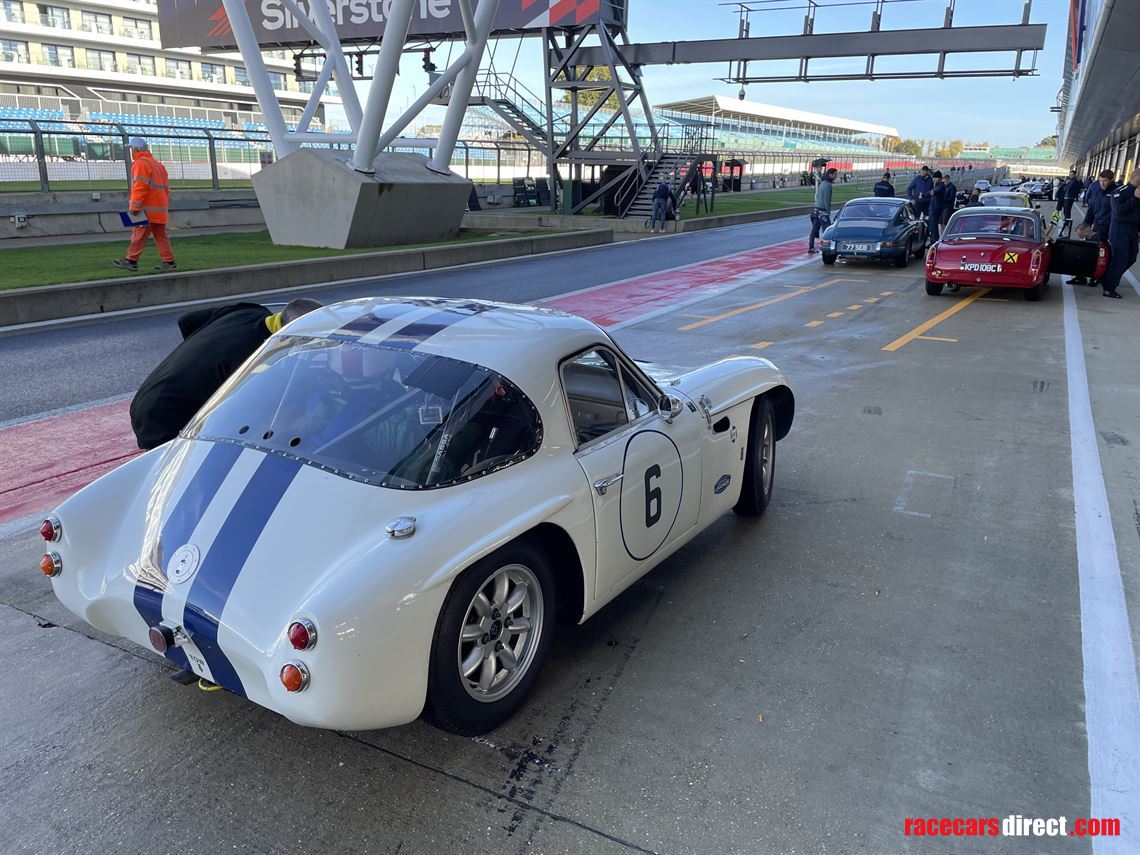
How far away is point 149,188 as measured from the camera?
1291 centimetres

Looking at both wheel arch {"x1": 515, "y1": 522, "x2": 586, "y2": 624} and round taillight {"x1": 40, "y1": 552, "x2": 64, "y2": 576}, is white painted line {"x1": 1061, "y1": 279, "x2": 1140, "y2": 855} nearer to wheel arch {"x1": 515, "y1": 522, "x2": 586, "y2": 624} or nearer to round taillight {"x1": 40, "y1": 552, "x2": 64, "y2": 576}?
wheel arch {"x1": 515, "y1": 522, "x2": 586, "y2": 624}

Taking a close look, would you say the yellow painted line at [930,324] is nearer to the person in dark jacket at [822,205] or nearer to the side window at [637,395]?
the person in dark jacket at [822,205]

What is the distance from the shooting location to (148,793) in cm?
286

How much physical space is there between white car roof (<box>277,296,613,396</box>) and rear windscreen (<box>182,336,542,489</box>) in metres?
0.07

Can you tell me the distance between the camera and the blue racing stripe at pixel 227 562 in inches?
110

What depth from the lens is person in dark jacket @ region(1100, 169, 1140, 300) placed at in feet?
44.5

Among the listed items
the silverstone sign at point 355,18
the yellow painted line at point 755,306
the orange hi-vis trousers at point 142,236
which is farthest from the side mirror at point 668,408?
the silverstone sign at point 355,18

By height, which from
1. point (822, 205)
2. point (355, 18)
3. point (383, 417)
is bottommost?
point (383, 417)

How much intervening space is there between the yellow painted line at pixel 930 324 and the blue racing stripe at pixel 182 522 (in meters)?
8.66

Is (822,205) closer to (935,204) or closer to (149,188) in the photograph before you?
(935,204)

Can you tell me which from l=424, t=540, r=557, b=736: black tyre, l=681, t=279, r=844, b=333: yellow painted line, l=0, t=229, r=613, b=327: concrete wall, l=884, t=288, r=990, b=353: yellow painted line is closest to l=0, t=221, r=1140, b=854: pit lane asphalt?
l=424, t=540, r=557, b=736: black tyre

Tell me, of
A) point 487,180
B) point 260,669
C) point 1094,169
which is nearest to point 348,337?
point 260,669

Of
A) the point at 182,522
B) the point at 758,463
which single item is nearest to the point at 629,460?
the point at 758,463

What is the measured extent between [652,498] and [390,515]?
4.44 feet
